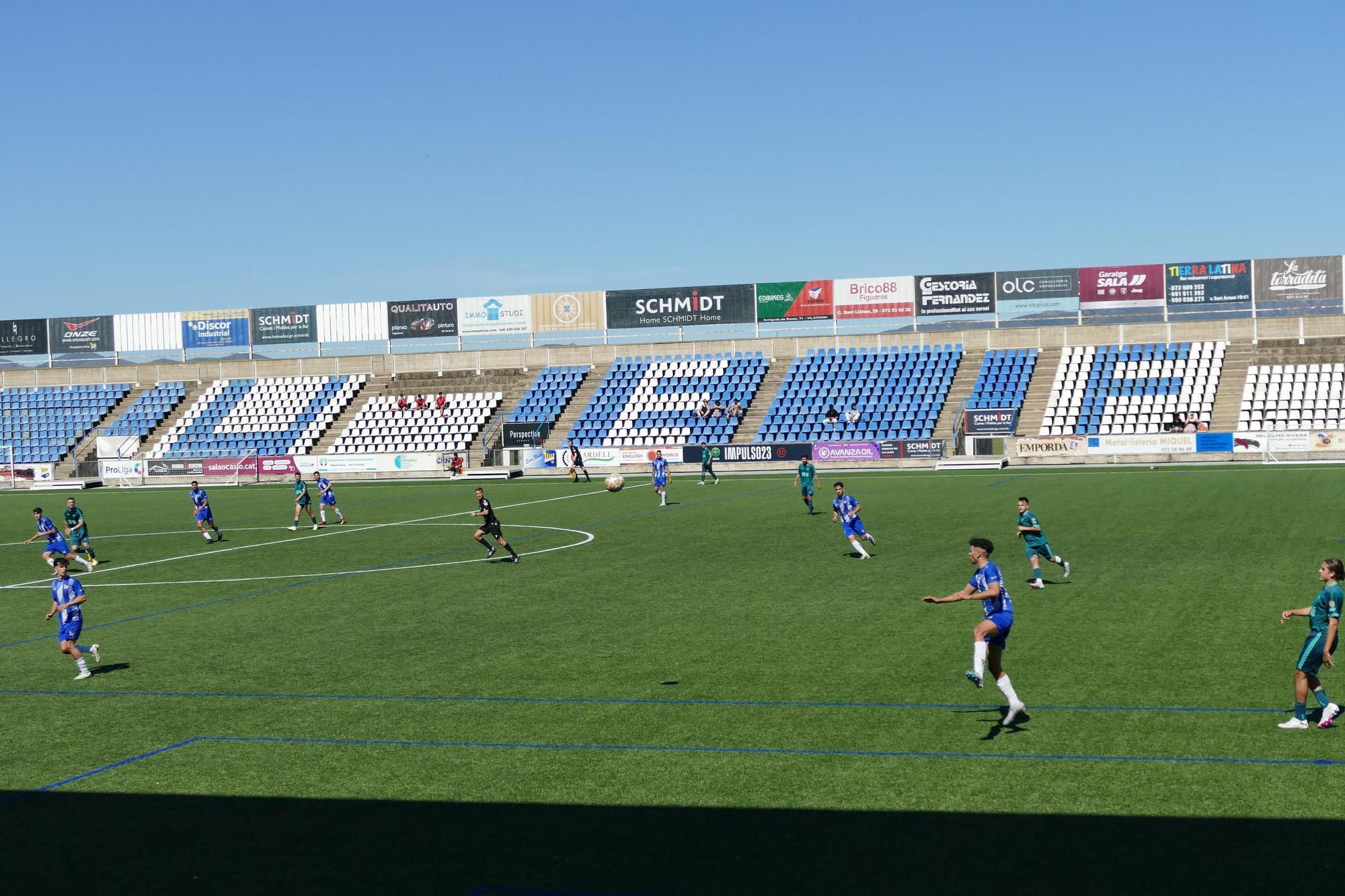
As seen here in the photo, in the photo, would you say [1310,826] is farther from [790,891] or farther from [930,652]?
[930,652]

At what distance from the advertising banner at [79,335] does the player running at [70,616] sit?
78.5m

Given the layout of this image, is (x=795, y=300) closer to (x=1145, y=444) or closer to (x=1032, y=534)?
(x=1145, y=444)

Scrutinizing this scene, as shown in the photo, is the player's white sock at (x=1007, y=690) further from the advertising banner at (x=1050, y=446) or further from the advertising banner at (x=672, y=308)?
the advertising banner at (x=672, y=308)

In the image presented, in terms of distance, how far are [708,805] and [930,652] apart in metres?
6.56

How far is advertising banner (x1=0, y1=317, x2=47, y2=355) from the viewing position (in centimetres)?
8975

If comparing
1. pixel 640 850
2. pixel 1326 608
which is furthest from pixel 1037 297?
pixel 640 850

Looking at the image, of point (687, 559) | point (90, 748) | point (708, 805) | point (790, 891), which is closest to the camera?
point (790, 891)

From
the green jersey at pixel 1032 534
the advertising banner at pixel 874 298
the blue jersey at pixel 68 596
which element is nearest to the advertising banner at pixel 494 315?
the advertising banner at pixel 874 298

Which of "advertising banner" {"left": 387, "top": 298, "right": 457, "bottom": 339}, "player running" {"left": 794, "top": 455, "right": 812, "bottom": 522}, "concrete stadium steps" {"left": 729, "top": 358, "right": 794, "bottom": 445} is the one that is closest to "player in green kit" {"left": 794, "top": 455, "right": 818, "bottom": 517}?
"player running" {"left": 794, "top": 455, "right": 812, "bottom": 522}

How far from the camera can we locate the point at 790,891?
834 centimetres

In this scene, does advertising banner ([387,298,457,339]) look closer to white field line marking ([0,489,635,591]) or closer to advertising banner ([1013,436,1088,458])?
white field line marking ([0,489,635,591])

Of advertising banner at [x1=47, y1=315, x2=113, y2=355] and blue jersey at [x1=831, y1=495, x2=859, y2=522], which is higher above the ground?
advertising banner at [x1=47, y1=315, x2=113, y2=355]

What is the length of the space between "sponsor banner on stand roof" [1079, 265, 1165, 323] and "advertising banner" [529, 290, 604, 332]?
100ft

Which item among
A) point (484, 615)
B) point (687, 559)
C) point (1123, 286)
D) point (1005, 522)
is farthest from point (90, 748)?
point (1123, 286)
